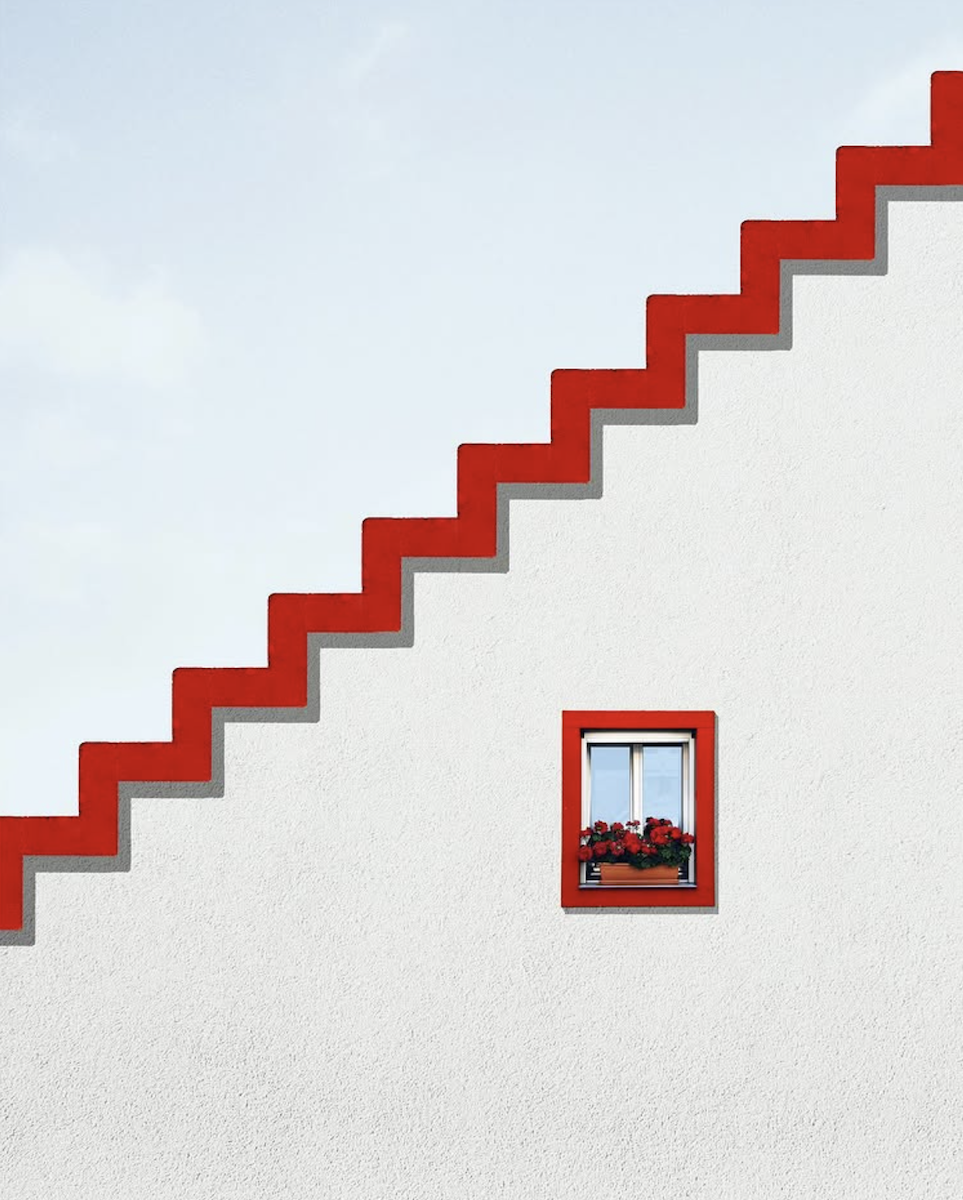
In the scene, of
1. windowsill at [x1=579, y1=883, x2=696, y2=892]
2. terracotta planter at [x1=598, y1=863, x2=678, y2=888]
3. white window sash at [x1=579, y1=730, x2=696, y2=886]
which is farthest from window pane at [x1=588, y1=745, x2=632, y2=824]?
windowsill at [x1=579, y1=883, x2=696, y2=892]

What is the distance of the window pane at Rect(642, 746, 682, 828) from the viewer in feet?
37.3

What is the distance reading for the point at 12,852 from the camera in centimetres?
1132

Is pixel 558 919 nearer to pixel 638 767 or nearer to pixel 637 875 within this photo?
pixel 637 875

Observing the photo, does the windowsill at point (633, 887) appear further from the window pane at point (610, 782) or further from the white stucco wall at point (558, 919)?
the window pane at point (610, 782)

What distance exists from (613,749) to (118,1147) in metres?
4.26

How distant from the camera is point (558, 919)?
1120cm

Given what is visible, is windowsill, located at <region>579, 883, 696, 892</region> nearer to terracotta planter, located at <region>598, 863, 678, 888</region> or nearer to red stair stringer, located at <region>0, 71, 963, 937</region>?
terracotta planter, located at <region>598, 863, 678, 888</region>

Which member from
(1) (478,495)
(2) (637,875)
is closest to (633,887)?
(2) (637,875)

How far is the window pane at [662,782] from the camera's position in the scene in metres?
11.4

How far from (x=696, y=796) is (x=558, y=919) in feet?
4.08

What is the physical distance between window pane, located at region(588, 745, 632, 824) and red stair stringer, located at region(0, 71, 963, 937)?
156 centimetres

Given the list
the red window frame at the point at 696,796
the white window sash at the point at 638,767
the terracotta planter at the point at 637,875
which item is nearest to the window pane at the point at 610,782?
the white window sash at the point at 638,767

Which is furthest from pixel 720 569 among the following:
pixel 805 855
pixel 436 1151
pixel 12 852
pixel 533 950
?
pixel 12 852

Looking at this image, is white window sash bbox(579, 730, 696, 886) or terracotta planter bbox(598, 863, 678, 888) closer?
terracotta planter bbox(598, 863, 678, 888)
